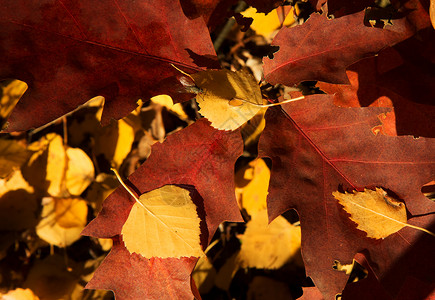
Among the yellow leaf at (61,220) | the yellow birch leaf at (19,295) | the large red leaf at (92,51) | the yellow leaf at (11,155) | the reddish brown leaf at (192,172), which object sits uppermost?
the large red leaf at (92,51)

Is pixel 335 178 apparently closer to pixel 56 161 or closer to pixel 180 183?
pixel 180 183

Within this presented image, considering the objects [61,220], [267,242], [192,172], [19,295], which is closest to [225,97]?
[192,172]

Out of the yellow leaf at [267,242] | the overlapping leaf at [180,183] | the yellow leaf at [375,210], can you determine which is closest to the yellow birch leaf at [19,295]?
the overlapping leaf at [180,183]

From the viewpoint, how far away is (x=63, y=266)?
1174mm

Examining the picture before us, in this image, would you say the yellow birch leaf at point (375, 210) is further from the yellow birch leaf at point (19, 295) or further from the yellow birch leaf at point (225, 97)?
the yellow birch leaf at point (19, 295)

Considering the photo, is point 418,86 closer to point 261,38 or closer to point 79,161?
point 261,38

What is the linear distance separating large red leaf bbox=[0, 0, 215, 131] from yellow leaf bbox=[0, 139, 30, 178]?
0.39 m

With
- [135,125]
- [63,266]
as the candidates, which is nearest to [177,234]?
[135,125]

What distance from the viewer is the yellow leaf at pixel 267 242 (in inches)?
45.6

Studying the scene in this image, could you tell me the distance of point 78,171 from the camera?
1135 mm

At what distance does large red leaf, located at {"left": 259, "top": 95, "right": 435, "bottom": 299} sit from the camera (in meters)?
0.83

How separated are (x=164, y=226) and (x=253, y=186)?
37 centimetres

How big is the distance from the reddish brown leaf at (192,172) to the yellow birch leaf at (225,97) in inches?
2.9

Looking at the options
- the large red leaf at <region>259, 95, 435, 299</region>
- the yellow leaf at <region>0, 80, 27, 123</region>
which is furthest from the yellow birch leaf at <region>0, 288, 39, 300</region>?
the large red leaf at <region>259, 95, 435, 299</region>
